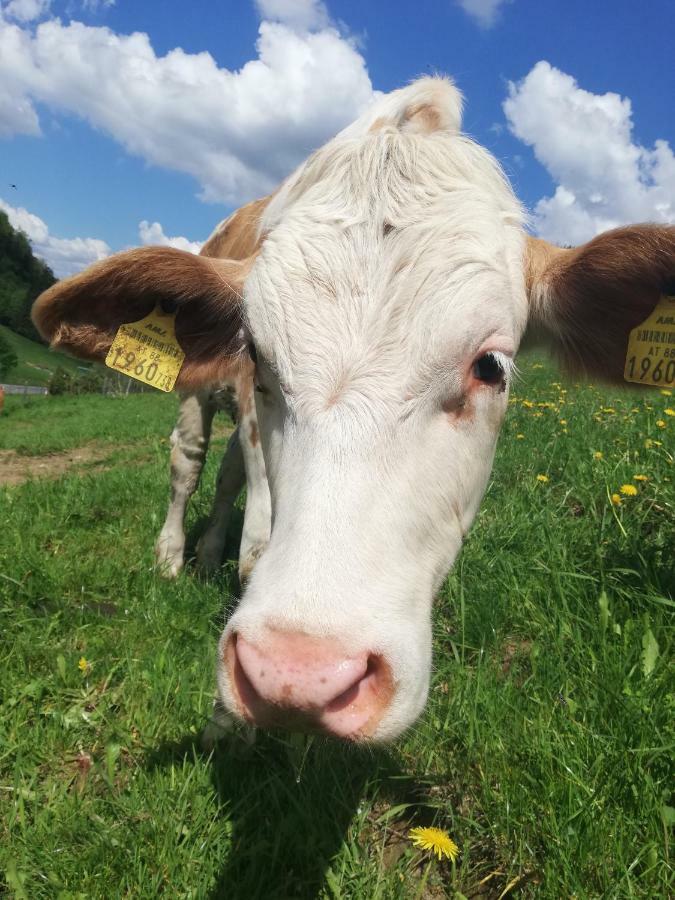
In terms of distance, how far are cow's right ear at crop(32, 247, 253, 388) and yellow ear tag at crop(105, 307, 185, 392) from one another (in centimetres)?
4

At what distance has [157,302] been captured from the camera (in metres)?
2.84

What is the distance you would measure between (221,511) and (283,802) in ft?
9.33

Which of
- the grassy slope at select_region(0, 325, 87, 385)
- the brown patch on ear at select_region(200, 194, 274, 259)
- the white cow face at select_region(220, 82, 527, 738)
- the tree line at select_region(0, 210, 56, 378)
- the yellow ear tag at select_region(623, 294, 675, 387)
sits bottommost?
the grassy slope at select_region(0, 325, 87, 385)

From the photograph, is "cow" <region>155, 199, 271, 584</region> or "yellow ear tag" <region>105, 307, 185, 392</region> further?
"cow" <region>155, 199, 271, 584</region>

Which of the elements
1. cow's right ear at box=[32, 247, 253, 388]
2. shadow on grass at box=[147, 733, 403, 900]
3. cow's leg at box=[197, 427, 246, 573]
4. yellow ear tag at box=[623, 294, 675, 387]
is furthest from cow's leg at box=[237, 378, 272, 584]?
yellow ear tag at box=[623, 294, 675, 387]

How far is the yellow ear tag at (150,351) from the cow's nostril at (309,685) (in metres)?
1.82

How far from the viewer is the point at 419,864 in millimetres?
1968

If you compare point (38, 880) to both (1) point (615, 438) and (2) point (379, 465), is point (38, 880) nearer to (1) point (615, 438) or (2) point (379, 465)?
(2) point (379, 465)

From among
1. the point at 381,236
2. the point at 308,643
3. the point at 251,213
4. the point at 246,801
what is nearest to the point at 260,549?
the point at 246,801

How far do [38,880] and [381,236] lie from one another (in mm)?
2273

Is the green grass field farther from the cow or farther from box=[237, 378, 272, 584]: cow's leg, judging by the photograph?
the cow

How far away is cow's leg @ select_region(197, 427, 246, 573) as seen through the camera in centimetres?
466

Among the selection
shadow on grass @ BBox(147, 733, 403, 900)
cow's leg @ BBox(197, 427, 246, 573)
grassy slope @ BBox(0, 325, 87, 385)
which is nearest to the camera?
shadow on grass @ BBox(147, 733, 403, 900)

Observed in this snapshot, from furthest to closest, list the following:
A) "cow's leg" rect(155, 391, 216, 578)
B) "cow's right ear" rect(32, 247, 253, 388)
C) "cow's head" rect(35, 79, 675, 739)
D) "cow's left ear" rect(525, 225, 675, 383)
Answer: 1. "cow's leg" rect(155, 391, 216, 578)
2. "cow's right ear" rect(32, 247, 253, 388)
3. "cow's left ear" rect(525, 225, 675, 383)
4. "cow's head" rect(35, 79, 675, 739)
